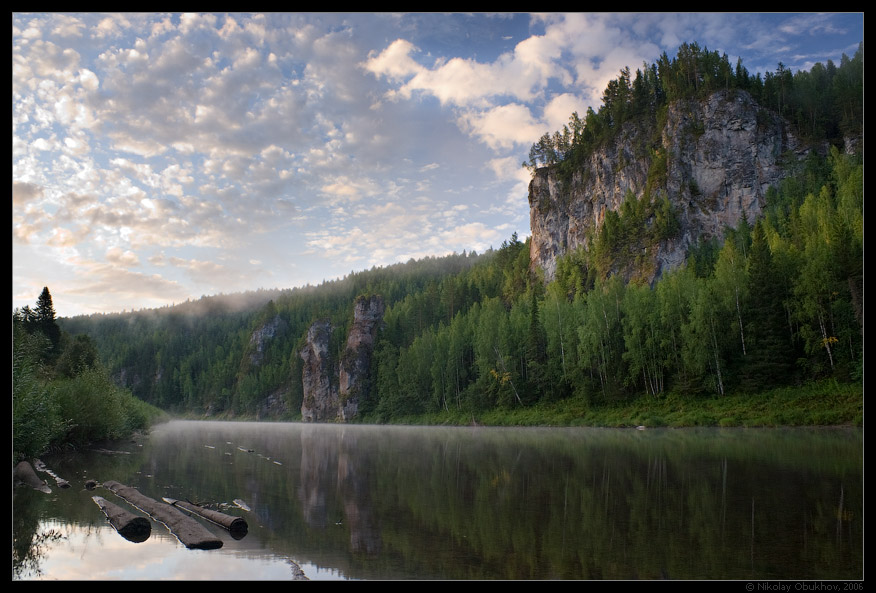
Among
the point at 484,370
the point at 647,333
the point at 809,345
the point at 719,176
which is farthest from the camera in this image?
the point at 719,176

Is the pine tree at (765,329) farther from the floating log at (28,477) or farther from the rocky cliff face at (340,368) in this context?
the rocky cliff face at (340,368)

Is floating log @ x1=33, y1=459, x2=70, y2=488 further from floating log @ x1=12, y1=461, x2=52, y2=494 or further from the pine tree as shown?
the pine tree

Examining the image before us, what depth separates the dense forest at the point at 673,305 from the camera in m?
54.0

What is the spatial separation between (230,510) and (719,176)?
97.9 metres

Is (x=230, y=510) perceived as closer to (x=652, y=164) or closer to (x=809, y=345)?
(x=809, y=345)

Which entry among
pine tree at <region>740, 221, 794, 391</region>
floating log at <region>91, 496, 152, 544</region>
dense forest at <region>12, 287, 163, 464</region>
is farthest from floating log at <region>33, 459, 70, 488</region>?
pine tree at <region>740, 221, 794, 391</region>

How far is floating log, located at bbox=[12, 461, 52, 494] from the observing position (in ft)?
66.6

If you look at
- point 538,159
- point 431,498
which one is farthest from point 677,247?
Answer: point 431,498

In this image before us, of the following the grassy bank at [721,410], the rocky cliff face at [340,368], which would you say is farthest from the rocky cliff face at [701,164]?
the rocky cliff face at [340,368]

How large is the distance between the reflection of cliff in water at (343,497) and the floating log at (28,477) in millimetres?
9657

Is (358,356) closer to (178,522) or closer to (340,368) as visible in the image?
(340,368)

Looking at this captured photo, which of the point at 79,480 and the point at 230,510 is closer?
the point at 230,510
